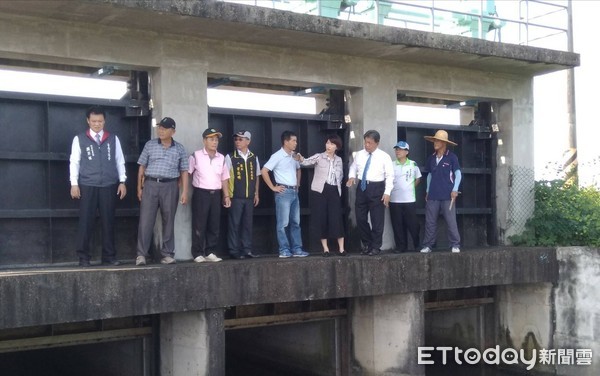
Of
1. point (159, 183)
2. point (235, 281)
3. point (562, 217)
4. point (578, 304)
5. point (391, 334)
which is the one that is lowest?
point (391, 334)

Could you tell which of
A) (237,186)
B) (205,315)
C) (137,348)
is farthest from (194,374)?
(237,186)

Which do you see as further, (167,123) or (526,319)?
(526,319)

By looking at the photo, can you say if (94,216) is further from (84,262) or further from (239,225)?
(239,225)

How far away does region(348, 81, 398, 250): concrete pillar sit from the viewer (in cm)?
1062

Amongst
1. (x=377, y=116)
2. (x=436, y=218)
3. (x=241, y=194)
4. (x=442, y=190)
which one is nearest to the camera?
(x=241, y=194)

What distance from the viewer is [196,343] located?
819cm

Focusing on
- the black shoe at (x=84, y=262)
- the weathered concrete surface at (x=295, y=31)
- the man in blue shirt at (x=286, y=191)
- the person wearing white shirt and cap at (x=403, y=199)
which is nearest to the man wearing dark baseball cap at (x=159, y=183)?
the black shoe at (x=84, y=262)

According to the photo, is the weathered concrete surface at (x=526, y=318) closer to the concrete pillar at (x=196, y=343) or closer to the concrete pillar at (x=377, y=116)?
the concrete pillar at (x=377, y=116)

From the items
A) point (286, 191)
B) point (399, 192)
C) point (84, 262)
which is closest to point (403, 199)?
point (399, 192)

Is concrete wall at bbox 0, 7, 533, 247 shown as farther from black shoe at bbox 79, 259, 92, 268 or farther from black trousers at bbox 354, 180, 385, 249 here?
black shoe at bbox 79, 259, 92, 268

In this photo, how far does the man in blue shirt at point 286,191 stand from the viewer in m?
9.45

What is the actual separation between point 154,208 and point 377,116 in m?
3.84

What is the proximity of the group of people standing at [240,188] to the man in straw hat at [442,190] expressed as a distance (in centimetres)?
1

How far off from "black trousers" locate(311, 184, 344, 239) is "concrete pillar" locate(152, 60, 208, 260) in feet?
5.51
